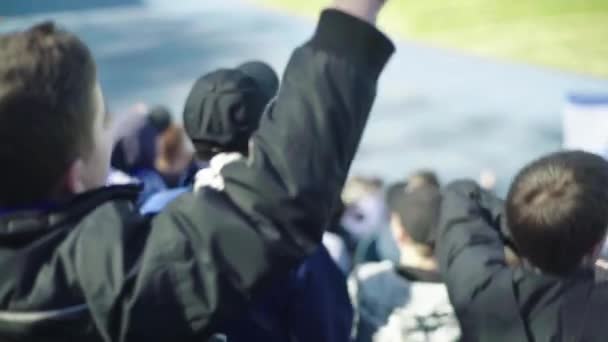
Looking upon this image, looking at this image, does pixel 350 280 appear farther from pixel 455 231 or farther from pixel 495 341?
pixel 495 341

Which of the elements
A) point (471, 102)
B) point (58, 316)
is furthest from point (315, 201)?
point (471, 102)

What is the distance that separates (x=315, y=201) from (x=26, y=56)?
38cm

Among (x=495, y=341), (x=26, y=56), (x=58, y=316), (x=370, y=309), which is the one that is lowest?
(x=370, y=309)

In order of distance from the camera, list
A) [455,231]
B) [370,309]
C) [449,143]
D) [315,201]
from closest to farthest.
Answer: [315,201] < [455,231] < [370,309] < [449,143]

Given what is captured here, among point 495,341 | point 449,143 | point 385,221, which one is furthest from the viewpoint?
point 449,143

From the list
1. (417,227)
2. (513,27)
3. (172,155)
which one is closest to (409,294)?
(417,227)

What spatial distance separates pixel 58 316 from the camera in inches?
39.8

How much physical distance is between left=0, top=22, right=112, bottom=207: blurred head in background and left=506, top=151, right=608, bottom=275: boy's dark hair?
0.86 metres

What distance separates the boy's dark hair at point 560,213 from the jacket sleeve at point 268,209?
729mm

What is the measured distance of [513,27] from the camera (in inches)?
347

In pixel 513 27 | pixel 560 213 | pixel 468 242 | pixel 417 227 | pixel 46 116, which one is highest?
pixel 46 116

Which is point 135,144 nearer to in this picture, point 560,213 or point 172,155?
point 172,155

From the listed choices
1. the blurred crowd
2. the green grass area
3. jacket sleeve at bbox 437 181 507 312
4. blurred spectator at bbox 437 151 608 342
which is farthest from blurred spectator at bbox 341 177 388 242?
the green grass area

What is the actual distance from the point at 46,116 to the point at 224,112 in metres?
0.85
